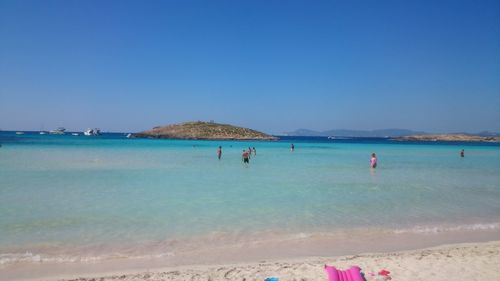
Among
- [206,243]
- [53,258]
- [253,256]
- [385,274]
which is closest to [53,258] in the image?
[53,258]

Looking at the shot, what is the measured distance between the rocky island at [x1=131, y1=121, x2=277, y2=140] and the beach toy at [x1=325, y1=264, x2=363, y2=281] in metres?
104

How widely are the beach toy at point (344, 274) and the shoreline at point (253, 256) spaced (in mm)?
200

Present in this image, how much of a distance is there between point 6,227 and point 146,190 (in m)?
6.71

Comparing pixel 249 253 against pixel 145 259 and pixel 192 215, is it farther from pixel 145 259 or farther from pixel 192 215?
pixel 192 215

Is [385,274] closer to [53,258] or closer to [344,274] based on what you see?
[344,274]

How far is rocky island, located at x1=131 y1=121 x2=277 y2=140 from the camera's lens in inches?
4355

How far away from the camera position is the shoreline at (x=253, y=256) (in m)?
6.65

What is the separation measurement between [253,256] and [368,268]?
228cm

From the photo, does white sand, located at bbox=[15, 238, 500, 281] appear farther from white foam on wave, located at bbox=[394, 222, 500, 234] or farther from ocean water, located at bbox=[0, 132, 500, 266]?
white foam on wave, located at bbox=[394, 222, 500, 234]

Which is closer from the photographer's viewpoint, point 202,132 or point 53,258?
point 53,258

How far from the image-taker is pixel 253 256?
770cm

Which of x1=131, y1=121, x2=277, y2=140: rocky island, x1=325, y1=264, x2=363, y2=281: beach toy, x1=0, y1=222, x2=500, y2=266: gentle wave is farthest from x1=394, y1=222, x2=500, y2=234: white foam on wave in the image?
x1=131, y1=121, x2=277, y2=140: rocky island

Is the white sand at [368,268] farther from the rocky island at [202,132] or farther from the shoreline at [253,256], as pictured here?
the rocky island at [202,132]

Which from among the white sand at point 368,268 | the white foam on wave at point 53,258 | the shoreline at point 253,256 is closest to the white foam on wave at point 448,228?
the shoreline at point 253,256
